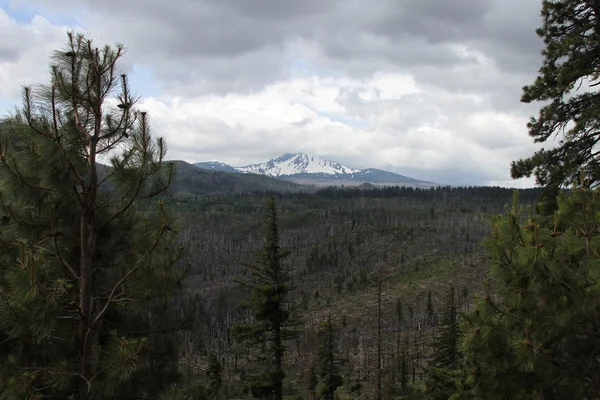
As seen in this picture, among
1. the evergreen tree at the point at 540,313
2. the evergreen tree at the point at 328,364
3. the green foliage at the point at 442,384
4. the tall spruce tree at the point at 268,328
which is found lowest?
the evergreen tree at the point at 328,364

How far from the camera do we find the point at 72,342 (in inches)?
299

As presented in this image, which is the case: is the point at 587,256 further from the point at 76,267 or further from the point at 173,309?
the point at 76,267

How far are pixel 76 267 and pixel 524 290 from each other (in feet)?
25.0

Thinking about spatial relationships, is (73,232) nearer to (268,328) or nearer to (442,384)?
(268,328)

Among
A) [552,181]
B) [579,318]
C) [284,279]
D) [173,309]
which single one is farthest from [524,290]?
[284,279]

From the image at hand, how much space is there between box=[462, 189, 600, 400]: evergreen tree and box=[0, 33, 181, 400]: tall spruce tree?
536 cm

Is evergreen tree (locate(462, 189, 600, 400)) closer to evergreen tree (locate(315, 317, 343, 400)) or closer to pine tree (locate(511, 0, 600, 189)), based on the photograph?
pine tree (locate(511, 0, 600, 189))

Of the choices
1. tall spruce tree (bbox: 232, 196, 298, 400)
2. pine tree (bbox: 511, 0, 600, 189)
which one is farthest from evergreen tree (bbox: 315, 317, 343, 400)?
pine tree (bbox: 511, 0, 600, 189)

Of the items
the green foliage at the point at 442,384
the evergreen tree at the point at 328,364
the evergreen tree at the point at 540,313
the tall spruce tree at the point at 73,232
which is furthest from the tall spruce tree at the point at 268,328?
the evergreen tree at the point at 328,364

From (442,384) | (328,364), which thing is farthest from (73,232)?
(328,364)

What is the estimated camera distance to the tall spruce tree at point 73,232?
647 centimetres

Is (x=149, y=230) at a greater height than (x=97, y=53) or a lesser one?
lesser

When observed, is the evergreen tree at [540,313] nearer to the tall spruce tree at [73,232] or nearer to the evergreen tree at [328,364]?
the tall spruce tree at [73,232]

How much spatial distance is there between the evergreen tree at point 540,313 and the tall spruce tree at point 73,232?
5.36m
